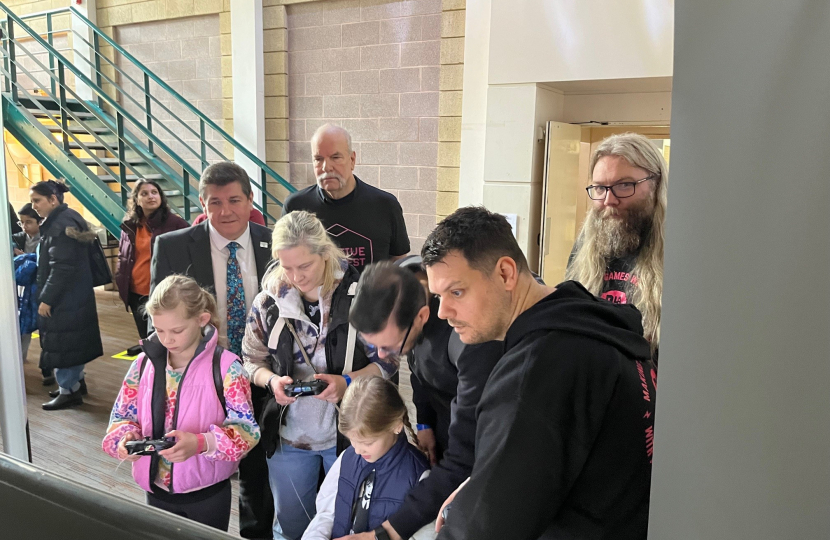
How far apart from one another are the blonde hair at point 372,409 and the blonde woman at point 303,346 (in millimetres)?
89

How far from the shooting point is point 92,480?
1.82 metres

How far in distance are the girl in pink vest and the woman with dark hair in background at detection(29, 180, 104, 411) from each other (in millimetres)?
858

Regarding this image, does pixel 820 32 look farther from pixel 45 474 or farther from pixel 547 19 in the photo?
pixel 547 19

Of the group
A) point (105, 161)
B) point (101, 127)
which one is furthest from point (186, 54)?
point (101, 127)

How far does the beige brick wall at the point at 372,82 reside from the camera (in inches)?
119

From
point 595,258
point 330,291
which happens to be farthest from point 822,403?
point 330,291

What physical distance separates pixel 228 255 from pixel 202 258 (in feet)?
0.21

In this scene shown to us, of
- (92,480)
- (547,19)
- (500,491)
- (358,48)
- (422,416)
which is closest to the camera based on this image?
(500,491)

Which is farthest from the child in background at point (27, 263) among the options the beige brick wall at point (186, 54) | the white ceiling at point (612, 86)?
the white ceiling at point (612, 86)

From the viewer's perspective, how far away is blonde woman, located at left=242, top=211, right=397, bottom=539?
50.6 inches

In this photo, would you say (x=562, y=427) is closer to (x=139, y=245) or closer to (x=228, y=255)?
(x=228, y=255)

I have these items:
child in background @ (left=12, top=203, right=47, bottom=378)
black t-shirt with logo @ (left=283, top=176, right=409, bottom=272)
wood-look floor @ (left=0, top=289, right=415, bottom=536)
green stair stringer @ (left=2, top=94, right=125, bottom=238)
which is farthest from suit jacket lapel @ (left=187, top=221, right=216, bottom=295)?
green stair stringer @ (left=2, top=94, right=125, bottom=238)

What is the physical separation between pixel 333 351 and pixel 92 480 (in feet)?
3.54

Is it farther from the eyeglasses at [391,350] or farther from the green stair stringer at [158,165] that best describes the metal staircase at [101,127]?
the eyeglasses at [391,350]
